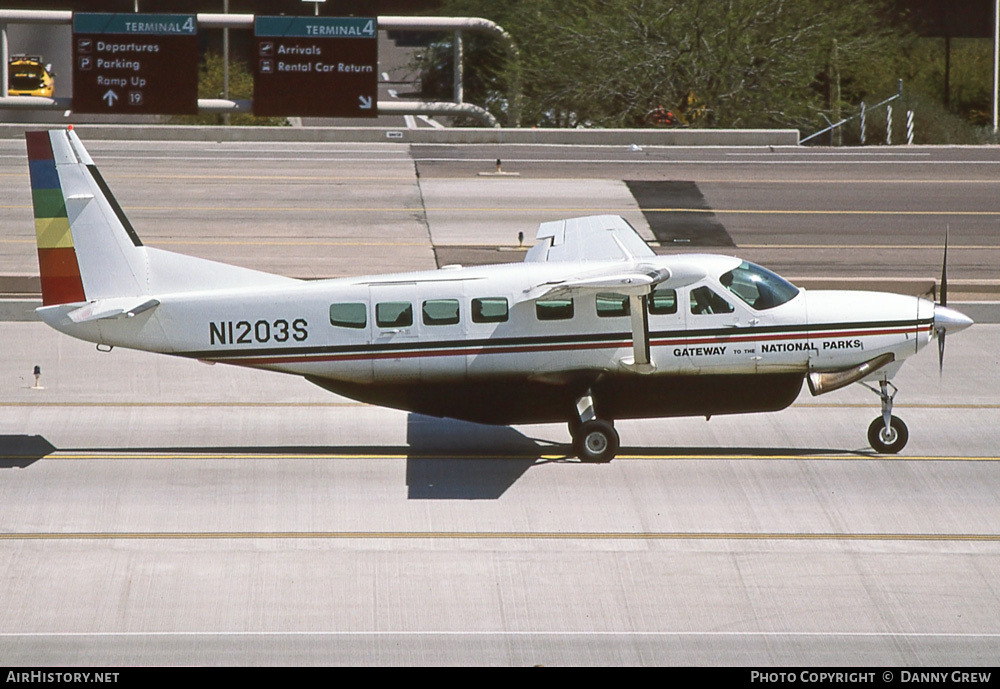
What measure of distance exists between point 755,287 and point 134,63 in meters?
27.0

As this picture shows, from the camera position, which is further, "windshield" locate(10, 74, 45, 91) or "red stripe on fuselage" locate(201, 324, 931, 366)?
"windshield" locate(10, 74, 45, 91)

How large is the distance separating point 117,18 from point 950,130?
85.4ft

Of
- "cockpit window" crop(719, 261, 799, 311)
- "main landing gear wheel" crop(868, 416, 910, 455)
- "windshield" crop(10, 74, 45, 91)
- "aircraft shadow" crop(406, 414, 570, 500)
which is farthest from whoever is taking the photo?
"windshield" crop(10, 74, 45, 91)

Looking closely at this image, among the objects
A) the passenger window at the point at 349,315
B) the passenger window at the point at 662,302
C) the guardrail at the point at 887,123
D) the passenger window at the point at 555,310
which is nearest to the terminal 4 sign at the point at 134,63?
the guardrail at the point at 887,123

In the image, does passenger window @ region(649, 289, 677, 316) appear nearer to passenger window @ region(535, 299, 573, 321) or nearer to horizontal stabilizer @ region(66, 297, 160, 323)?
passenger window @ region(535, 299, 573, 321)

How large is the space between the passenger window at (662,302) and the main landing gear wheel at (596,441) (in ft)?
4.70

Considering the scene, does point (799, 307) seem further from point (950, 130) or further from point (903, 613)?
point (950, 130)

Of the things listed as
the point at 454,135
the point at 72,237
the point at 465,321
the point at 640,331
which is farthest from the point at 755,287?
the point at 454,135

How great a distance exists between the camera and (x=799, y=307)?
1554 cm

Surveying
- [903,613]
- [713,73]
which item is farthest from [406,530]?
[713,73]

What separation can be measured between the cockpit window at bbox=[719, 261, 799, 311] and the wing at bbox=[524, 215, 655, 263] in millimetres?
1058

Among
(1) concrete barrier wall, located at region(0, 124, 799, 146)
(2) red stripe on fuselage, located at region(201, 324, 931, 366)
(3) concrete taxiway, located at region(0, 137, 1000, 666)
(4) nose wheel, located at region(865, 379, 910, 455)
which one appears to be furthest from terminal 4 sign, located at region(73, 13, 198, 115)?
(4) nose wheel, located at region(865, 379, 910, 455)

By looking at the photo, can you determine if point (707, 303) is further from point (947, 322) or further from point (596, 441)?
point (947, 322)

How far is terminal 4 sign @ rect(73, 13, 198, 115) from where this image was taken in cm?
3772
